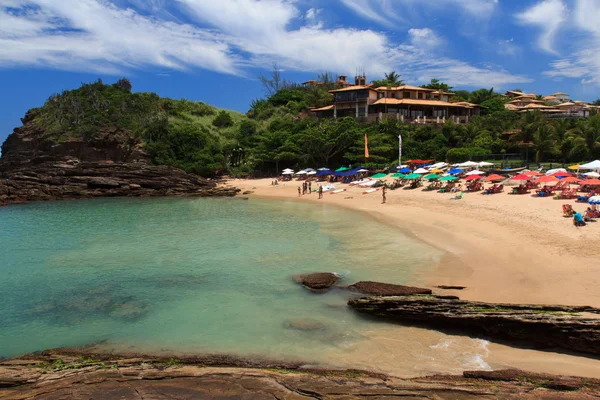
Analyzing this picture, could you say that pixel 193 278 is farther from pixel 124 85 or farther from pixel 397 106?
pixel 124 85

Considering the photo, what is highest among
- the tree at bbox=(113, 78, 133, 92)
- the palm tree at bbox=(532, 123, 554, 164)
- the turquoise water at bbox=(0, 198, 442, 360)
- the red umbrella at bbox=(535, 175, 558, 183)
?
the tree at bbox=(113, 78, 133, 92)

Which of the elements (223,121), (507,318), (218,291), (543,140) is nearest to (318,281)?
(218,291)

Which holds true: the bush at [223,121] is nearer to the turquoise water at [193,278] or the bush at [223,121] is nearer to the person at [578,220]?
the turquoise water at [193,278]

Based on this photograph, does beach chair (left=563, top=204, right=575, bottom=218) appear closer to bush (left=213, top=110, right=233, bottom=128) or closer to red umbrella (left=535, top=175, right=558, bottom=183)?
red umbrella (left=535, top=175, right=558, bottom=183)

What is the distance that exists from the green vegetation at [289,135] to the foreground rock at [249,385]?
35462 millimetres

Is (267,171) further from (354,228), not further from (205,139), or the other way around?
(354,228)

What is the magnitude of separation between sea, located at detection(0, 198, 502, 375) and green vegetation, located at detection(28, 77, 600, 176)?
21075 mm

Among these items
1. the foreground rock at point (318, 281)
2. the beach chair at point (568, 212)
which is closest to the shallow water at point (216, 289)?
the foreground rock at point (318, 281)

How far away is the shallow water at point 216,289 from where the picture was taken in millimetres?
9293

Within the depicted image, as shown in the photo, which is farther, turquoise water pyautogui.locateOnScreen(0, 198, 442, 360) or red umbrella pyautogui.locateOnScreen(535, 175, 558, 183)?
red umbrella pyautogui.locateOnScreen(535, 175, 558, 183)

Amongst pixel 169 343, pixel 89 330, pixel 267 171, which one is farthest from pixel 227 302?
pixel 267 171

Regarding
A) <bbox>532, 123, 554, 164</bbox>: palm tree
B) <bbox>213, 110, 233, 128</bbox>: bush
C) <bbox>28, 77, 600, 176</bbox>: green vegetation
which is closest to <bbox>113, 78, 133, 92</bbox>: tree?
<bbox>28, 77, 600, 176</bbox>: green vegetation

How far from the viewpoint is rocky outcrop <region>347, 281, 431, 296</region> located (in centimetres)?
1135

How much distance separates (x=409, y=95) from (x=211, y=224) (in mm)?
41028
